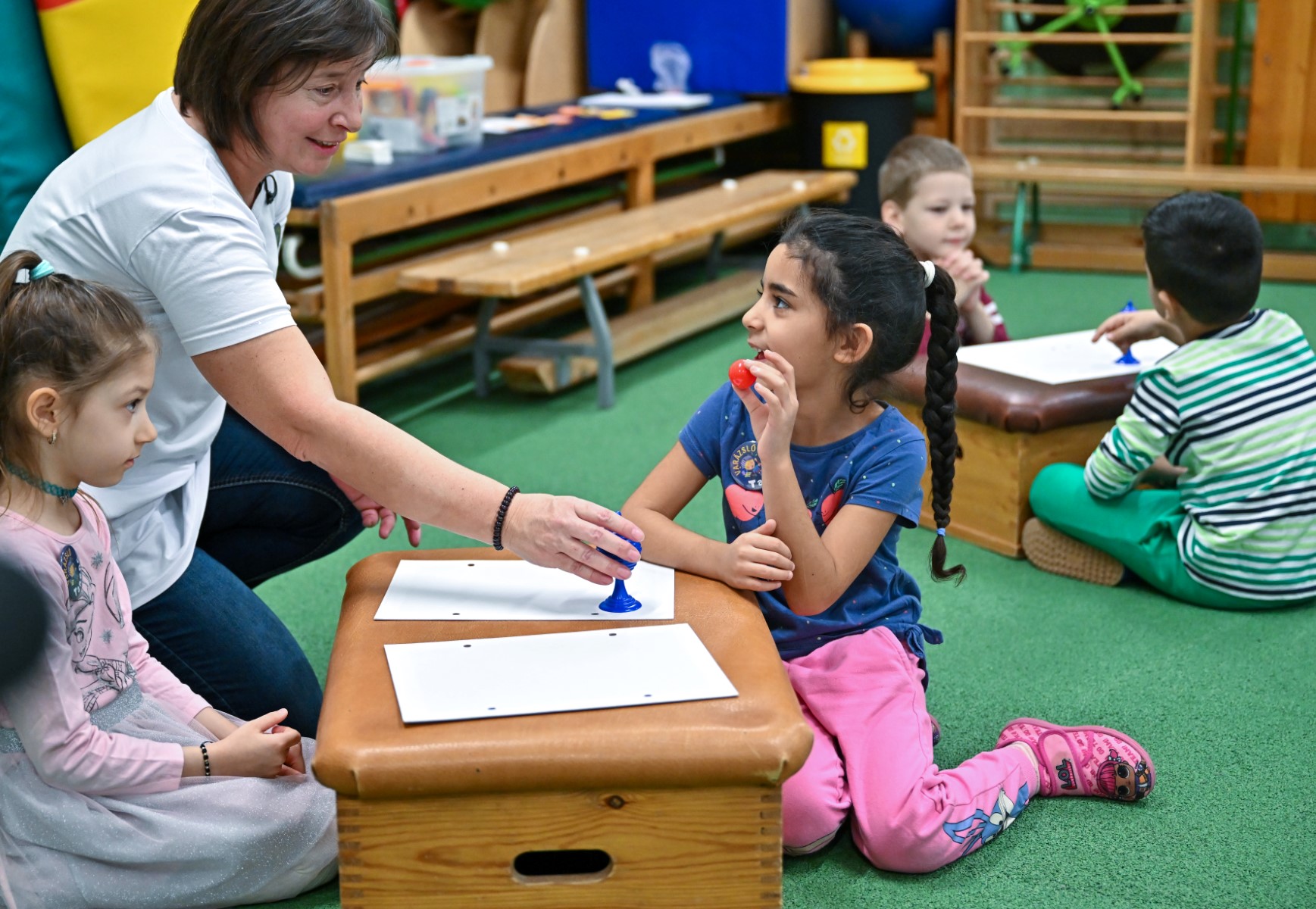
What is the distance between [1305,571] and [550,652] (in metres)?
1.56

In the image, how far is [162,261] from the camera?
1.60 meters

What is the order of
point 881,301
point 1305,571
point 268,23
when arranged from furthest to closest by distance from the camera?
point 1305,571 < point 881,301 < point 268,23

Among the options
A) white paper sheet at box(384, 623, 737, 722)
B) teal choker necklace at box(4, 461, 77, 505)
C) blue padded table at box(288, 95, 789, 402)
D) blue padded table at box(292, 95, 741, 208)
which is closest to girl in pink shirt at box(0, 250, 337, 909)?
teal choker necklace at box(4, 461, 77, 505)

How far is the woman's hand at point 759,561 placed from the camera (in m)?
1.66

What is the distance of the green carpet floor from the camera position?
1657mm

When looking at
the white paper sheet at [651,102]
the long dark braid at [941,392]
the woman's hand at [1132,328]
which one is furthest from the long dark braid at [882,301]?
the white paper sheet at [651,102]

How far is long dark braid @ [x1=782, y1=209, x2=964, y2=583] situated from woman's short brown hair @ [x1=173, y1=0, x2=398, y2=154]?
1.99 ft

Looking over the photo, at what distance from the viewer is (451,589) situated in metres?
1.66

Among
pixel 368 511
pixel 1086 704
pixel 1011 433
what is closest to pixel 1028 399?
pixel 1011 433

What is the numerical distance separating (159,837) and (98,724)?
142 mm

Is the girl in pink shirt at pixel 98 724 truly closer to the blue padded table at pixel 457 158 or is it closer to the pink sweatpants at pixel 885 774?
the pink sweatpants at pixel 885 774

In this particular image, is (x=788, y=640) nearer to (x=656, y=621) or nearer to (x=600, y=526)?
(x=656, y=621)

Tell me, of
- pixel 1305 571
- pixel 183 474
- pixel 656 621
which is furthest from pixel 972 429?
pixel 183 474

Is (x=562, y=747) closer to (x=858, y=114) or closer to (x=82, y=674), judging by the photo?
(x=82, y=674)
